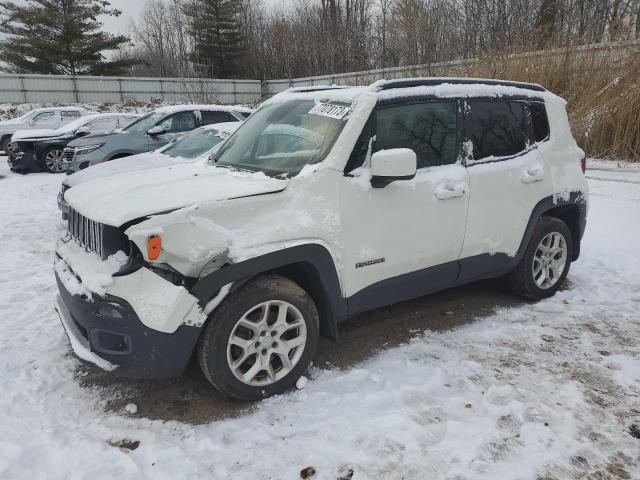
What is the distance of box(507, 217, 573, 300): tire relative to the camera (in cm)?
435

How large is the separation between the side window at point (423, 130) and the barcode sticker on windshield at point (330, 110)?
0.81 ft

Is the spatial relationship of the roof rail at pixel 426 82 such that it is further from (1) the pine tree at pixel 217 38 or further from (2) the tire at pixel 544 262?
(1) the pine tree at pixel 217 38

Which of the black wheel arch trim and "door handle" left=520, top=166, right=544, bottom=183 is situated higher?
"door handle" left=520, top=166, right=544, bottom=183

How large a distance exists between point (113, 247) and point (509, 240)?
307 centimetres

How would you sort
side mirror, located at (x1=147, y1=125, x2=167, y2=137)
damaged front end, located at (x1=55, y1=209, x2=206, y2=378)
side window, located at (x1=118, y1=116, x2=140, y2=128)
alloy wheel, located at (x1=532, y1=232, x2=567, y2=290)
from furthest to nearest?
side window, located at (x1=118, y1=116, x2=140, y2=128) < side mirror, located at (x1=147, y1=125, x2=167, y2=137) < alloy wheel, located at (x1=532, y1=232, x2=567, y2=290) < damaged front end, located at (x1=55, y1=209, x2=206, y2=378)

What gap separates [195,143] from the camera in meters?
8.22

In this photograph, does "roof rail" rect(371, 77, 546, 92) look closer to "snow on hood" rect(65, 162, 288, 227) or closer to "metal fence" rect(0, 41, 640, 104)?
"snow on hood" rect(65, 162, 288, 227)

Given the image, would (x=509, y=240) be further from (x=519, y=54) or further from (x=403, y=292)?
(x=519, y=54)

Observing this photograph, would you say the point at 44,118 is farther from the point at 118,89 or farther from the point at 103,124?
the point at 118,89

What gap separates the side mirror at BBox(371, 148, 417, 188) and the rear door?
89 cm

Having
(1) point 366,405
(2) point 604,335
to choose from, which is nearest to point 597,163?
(2) point 604,335

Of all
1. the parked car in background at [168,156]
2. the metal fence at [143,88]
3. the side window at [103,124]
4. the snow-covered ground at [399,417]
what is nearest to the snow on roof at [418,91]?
the snow-covered ground at [399,417]

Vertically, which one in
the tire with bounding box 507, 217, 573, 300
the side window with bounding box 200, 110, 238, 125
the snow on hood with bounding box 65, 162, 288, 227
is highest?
the side window with bounding box 200, 110, 238, 125

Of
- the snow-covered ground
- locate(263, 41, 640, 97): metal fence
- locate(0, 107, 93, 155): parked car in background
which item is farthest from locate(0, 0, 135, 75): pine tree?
the snow-covered ground
